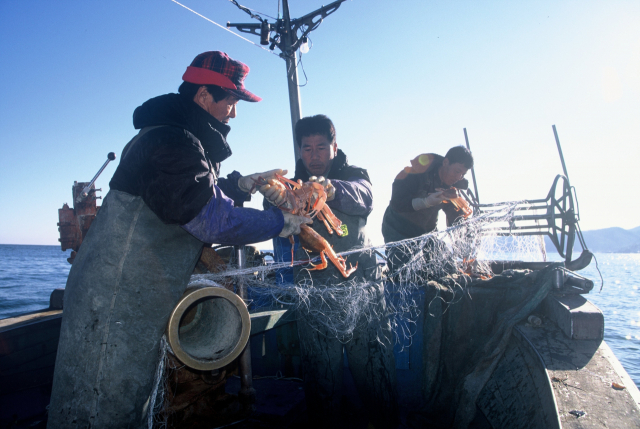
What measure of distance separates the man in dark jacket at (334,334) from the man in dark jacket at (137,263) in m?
1.00

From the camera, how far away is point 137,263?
1646 millimetres

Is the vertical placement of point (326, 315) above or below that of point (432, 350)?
above

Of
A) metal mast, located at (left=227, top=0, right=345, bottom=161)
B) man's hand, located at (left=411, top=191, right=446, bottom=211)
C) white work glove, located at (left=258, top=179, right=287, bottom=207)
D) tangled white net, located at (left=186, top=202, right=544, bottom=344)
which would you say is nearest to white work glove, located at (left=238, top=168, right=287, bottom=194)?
white work glove, located at (left=258, top=179, right=287, bottom=207)

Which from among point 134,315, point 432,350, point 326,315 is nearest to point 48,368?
point 134,315

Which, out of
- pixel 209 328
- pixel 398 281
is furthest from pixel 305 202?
pixel 398 281

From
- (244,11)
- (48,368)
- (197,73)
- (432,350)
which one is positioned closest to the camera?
(197,73)

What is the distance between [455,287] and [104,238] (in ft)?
11.6

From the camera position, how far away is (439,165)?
4.83 meters

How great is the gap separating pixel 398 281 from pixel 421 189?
4.26 feet

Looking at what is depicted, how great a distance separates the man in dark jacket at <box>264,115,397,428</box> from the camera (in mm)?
2670

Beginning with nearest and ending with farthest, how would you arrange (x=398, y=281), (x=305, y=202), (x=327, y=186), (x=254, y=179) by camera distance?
(x=305, y=202) < (x=254, y=179) < (x=327, y=186) < (x=398, y=281)

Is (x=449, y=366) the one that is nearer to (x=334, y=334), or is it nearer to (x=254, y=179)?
(x=334, y=334)

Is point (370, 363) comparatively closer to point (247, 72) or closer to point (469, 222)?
point (469, 222)

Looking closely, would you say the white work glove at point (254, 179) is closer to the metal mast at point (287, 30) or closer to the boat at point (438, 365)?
the boat at point (438, 365)
